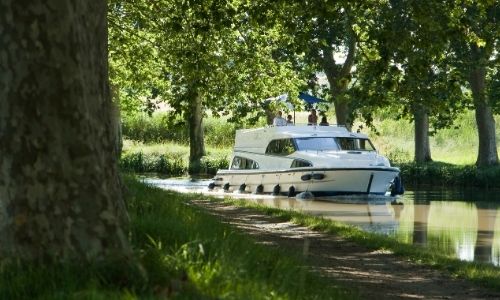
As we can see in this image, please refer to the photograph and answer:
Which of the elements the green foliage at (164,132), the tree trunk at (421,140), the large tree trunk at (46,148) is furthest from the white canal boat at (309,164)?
the green foliage at (164,132)

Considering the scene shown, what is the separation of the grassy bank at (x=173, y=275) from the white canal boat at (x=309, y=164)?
2268 centimetres

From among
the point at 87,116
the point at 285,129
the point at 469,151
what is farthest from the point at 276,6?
the point at 469,151

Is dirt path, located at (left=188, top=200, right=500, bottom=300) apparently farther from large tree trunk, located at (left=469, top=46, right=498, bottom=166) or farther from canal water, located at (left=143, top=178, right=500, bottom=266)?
large tree trunk, located at (left=469, top=46, right=498, bottom=166)

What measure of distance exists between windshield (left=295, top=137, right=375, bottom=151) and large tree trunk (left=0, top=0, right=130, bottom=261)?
2666cm

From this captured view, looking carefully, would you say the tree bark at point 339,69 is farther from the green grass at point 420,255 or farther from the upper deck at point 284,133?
the green grass at point 420,255

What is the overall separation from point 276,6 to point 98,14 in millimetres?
10735

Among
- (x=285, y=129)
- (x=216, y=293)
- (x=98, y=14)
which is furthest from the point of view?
(x=285, y=129)

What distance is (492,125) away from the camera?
43250 mm

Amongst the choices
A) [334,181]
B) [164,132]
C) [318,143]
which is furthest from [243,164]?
[164,132]

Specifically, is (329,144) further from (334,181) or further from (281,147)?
(334,181)

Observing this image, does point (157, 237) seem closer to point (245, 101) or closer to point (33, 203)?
point (33, 203)

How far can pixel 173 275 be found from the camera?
235 inches

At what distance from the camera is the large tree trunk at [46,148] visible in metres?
5.93

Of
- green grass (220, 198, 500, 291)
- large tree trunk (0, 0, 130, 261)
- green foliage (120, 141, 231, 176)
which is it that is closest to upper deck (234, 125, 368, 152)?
green foliage (120, 141, 231, 176)
